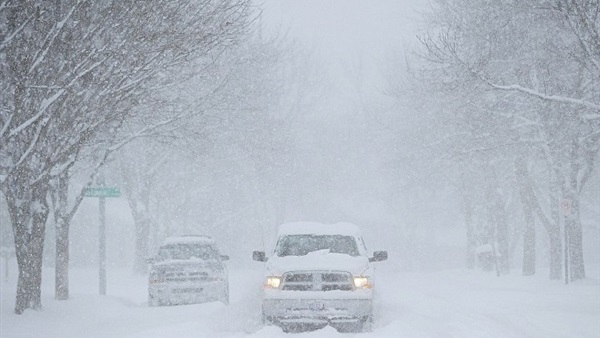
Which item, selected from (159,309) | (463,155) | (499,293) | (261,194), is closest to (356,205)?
(261,194)

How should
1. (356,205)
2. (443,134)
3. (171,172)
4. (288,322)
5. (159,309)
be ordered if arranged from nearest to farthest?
(288,322) < (159,309) < (443,134) < (171,172) < (356,205)

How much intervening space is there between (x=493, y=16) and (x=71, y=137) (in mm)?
11549

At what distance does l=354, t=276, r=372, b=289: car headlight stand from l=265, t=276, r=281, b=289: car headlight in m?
1.25

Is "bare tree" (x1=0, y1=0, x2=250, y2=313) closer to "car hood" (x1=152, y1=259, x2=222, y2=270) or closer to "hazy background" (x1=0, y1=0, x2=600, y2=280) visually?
"car hood" (x1=152, y1=259, x2=222, y2=270)

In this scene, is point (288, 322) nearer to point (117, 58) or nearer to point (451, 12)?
point (117, 58)

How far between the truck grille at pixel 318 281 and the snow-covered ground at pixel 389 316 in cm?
67

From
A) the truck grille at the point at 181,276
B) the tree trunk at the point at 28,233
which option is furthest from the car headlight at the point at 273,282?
the tree trunk at the point at 28,233

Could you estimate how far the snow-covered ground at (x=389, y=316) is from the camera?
1079cm

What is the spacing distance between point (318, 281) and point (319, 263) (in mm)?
331

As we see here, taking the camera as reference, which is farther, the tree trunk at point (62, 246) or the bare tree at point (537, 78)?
the tree trunk at point (62, 246)

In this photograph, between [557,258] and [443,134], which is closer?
[557,258]

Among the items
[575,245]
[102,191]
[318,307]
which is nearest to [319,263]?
[318,307]

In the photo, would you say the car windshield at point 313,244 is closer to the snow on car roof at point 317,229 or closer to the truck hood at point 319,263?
the snow on car roof at point 317,229

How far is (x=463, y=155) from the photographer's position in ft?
73.8
